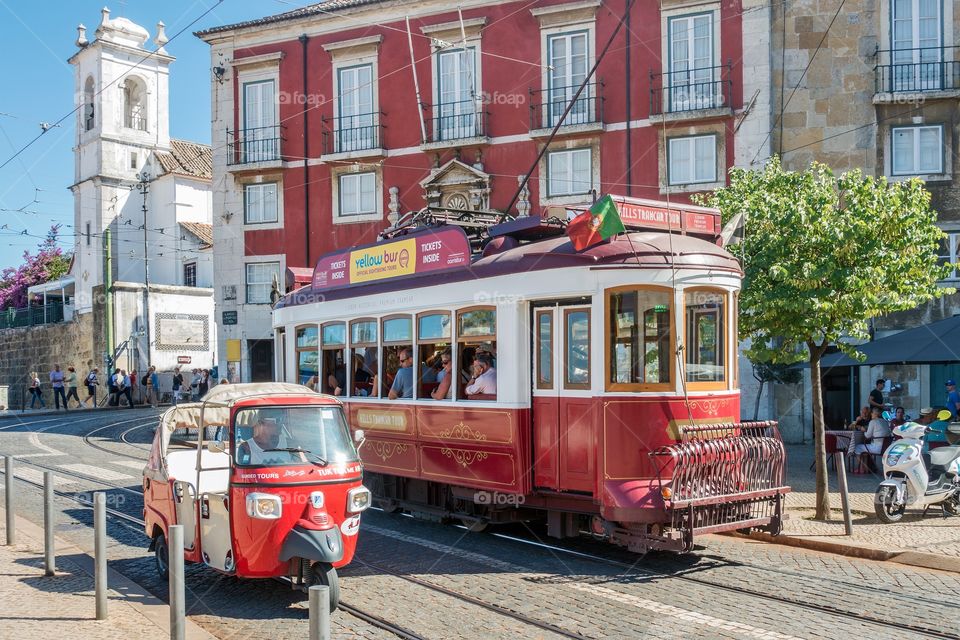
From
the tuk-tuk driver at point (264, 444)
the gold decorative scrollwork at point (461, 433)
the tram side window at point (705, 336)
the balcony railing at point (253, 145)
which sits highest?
the balcony railing at point (253, 145)

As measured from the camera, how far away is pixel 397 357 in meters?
12.5

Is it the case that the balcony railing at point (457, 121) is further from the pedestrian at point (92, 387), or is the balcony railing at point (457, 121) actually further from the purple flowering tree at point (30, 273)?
the purple flowering tree at point (30, 273)

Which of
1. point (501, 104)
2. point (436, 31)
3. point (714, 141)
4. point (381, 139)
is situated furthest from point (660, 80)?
point (381, 139)

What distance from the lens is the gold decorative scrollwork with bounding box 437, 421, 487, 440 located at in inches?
433

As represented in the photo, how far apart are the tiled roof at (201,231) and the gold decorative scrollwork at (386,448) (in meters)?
34.7

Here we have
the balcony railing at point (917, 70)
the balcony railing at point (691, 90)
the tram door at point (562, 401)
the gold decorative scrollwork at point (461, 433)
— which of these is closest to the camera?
the tram door at point (562, 401)

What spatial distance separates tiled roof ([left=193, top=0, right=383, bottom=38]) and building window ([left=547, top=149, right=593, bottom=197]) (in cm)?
746

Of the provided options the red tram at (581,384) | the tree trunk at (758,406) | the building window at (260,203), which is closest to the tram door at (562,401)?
the red tram at (581,384)

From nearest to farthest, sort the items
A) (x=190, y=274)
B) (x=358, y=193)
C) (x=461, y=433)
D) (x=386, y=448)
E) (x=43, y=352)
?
(x=461, y=433)
(x=386, y=448)
(x=358, y=193)
(x=43, y=352)
(x=190, y=274)

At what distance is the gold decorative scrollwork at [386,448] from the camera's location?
12.4 m

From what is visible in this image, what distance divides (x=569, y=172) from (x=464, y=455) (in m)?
16.1

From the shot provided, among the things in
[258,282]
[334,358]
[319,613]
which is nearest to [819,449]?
[334,358]

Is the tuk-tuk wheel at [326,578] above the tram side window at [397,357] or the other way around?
the other way around

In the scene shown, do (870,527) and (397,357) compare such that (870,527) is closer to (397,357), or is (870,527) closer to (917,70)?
(397,357)
